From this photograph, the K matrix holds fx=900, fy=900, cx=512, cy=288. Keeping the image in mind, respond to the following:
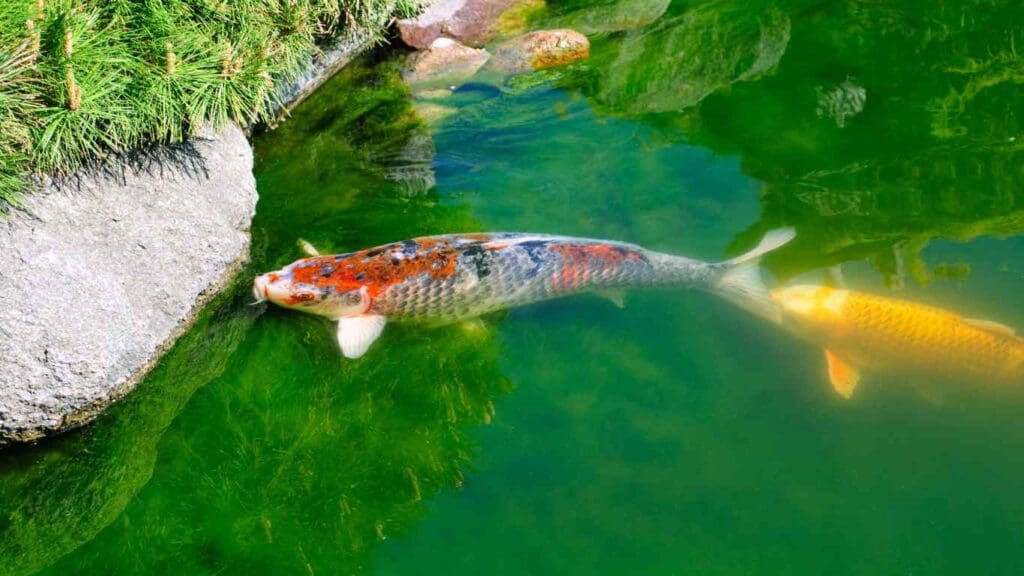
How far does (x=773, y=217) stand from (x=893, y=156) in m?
1.07

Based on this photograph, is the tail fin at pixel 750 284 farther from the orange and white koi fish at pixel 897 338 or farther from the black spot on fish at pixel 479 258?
the black spot on fish at pixel 479 258

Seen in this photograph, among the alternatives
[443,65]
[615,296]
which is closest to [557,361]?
[615,296]

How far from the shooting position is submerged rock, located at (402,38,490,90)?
741 cm

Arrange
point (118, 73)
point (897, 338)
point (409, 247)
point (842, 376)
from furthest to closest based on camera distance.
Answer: point (409, 247) < point (118, 73) < point (842, 376) < point (897, 338)

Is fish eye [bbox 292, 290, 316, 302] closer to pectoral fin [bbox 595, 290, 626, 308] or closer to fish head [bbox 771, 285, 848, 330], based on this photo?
pectoral fin [bbox 595, 290, 626, 308]

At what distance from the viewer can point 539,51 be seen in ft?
24.8

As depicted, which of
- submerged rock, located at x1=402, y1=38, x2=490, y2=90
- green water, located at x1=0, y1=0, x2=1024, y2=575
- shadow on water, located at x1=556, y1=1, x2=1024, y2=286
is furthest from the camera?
submerged rock, located at x1=402, y1=38, x2=490, y2=90

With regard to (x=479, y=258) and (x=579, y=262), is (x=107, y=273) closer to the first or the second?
(x=479, y=258)

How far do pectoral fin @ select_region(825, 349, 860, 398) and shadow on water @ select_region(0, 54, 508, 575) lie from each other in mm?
1616

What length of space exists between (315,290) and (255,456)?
0.91m

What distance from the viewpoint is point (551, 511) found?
3971 millimetres

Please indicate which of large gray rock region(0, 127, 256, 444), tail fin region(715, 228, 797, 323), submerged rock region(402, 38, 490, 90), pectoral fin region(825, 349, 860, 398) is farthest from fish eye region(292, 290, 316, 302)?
submerged rock region(402, 38, 490, 90)

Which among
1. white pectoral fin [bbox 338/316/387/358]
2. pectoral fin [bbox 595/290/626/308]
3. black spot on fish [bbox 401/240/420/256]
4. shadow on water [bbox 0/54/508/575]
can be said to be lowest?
shadow on water [bbox 0/54/508/575]

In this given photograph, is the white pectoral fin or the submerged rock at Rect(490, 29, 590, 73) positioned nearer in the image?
the white pectoral fin
